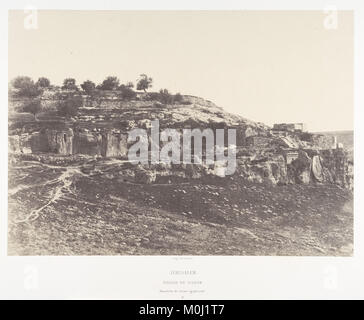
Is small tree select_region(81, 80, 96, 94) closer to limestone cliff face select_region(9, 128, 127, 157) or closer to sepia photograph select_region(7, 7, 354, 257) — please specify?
sepia photograph select_region(7, 7, 354, 257)

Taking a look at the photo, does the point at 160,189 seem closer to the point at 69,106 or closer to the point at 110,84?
the point at 110,84

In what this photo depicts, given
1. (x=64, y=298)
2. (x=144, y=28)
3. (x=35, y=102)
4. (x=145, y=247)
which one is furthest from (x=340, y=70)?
(x=64, y=298)

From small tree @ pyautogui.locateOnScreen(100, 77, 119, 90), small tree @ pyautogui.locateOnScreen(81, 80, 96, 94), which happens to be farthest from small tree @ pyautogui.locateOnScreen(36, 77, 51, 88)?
small tree @ pyautogui.locateOnScreen(100, 77, 119, 90)

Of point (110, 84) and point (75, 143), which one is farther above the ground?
point (110, 84)

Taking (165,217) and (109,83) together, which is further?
(109,83)

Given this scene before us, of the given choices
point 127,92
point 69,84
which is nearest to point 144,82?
point 127,92
